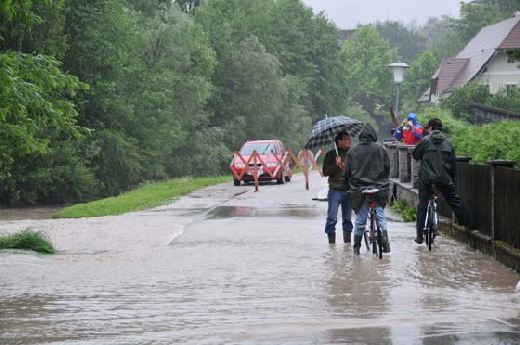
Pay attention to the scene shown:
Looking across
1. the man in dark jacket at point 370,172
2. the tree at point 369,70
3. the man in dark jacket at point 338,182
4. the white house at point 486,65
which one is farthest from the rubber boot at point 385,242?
the tree at point 369,70

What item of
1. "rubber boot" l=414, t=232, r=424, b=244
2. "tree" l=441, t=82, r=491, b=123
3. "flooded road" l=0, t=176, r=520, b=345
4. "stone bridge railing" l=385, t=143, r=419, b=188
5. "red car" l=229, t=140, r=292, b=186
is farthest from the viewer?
"tree" l=441, t=82, r=491, b=123

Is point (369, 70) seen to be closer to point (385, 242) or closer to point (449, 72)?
point (449, 72)

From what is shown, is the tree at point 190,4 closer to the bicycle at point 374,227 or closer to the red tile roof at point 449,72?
the red tile roof at point 449,72

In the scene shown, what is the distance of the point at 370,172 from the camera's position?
14430 millimetres

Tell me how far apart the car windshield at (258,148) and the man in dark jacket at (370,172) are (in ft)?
86.2

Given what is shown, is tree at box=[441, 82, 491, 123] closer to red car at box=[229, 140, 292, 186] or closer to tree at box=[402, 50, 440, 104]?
red car at box=[229, 140, 292, 186]

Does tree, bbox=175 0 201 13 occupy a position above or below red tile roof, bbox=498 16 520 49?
above

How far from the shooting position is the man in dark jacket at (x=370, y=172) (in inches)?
568

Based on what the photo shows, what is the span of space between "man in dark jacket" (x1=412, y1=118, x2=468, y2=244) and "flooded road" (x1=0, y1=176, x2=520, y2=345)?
741mm

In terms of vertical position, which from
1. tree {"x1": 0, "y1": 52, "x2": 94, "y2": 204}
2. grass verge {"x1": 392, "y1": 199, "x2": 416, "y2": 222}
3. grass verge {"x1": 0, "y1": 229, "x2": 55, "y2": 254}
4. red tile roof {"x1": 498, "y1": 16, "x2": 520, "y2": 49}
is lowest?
grass verge {"x1": 392, "y1": 199, "x2": 416, "y2": 222}

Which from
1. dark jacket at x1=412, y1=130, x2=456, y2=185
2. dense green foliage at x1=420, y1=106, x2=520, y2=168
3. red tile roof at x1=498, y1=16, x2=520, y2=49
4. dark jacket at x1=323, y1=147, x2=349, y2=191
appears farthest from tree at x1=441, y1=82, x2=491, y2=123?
dark jacket at x1=412, y1=130, x2=456, y2=185

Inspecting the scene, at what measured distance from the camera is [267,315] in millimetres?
9797

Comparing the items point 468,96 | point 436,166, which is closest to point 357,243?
point 436,166

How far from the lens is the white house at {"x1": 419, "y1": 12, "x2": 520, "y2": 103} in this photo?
251ft
